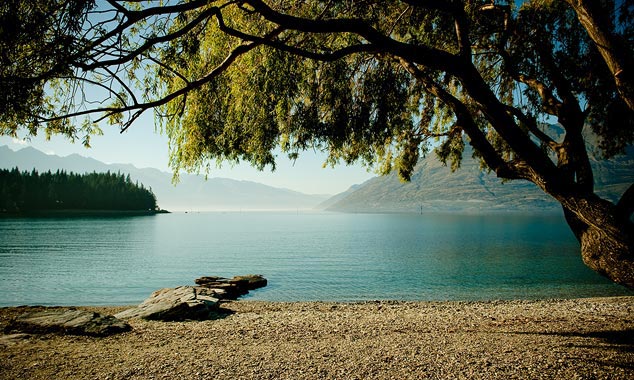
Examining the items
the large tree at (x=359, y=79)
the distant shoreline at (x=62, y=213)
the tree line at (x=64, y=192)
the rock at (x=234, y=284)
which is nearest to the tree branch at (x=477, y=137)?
the large tree at (x=359, y=79)

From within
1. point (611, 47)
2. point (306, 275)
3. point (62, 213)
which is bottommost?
point (306, 275)

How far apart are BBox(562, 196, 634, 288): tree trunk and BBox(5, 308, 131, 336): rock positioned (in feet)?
33.5

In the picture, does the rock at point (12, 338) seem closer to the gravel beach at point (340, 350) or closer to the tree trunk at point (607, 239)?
the gravel beach at point (340, 350)

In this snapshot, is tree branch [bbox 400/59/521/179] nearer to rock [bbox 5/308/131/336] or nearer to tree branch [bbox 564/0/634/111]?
tree branch [bbox 564/0/634/111]

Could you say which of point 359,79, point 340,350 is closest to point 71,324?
point 340,350

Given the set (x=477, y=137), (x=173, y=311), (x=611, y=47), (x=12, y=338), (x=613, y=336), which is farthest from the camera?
(x=173, y=311)

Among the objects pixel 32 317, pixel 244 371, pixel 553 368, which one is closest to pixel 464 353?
pixel 553 368

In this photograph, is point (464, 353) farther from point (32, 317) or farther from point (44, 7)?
point (32, 317)

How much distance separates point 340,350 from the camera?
755 cm

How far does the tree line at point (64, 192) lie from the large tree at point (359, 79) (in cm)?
14843

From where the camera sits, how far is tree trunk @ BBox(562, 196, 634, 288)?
5.04m

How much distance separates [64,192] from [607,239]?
165822 mm

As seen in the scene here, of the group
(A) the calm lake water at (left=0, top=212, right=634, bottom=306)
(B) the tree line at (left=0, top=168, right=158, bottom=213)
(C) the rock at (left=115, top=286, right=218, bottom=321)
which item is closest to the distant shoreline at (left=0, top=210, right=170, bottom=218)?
(B) the tree line at (left=0, top=168, right=158, bottom=213)

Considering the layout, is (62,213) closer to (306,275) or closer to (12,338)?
(306,275)
